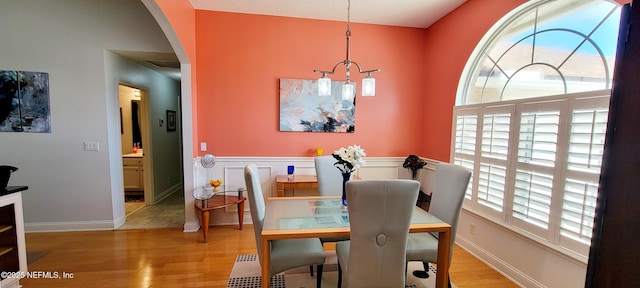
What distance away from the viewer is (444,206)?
2.03 m

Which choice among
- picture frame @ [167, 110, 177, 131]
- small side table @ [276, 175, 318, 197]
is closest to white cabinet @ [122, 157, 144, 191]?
picture frame @ [167, 110, 177, 131]

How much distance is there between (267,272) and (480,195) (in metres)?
2.26

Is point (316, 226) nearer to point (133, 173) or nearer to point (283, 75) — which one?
point (283, 75)

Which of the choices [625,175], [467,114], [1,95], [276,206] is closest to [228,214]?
[276,206]

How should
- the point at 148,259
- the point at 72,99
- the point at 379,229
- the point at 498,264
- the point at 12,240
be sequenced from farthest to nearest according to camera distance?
1. the point at 72,99
2. the point at 148,259
3. the point at 498,264
4. the point at 12,240
5. the point at 379,229

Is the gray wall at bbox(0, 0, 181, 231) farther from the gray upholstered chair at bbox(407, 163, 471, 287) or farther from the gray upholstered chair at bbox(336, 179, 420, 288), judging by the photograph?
the gray upholstered chair at bbox(407, 163, 471, 287)

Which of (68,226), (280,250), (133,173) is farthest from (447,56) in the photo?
(133,173)

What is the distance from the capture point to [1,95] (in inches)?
111

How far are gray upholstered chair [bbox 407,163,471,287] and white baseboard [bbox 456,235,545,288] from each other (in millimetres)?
860

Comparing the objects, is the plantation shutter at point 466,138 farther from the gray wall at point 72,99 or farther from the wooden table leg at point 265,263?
the gray wall at point 72,99

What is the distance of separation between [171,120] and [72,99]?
2046 mm

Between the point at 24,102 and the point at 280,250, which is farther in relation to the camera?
the point at 24,102

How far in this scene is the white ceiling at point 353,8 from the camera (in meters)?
2.89

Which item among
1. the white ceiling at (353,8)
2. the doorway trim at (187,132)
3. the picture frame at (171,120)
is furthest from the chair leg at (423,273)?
the picture frame at (171,120)
